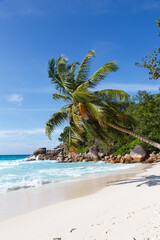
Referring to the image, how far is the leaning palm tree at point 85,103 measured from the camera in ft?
31.2

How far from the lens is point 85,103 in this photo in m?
9.64

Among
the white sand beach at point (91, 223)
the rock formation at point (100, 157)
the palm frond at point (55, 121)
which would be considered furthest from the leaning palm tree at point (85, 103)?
the rock formation at point (100, 157)

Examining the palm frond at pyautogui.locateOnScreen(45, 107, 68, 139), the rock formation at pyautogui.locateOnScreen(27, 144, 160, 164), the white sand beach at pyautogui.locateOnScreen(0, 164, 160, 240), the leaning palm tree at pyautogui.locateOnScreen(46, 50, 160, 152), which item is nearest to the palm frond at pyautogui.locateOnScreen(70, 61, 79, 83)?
the leaning palm tree at pyautogui.locateOnScreen(46, 50, 160, 152)

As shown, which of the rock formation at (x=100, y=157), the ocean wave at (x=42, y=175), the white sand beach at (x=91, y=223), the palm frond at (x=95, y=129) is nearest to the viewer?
the white sand beach at (x=91, y=223)

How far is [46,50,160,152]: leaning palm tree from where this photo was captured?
31.2 feet

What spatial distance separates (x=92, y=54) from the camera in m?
11.4

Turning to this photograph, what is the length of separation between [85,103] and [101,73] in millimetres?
2191

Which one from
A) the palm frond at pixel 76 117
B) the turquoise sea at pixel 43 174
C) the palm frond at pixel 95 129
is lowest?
the turquoise sea at pixel 43 174

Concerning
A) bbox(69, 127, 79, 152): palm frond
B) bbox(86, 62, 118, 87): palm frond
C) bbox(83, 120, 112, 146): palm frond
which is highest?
bbox(86, 62, 118, 87): palm frond

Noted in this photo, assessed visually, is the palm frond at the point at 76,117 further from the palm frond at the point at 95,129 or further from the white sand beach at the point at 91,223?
the white sand beach at the point at 91,223

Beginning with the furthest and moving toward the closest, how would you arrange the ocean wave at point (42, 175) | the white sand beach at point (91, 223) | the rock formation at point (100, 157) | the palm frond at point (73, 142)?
the rock formation at point (100, 157) < the ocean wave at point (42, 175) < the palm frond at point (73, 142) < the white sand beach at point (91, 223)

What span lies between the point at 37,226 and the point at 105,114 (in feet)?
18.2

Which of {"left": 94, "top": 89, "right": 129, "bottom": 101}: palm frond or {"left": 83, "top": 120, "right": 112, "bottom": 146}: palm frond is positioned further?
{"left": 83, "top": 120, "right": 112, "bottom": 146}: palm frond

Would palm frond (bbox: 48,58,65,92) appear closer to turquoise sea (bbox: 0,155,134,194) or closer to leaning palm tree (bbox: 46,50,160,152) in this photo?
leaning palm tree (bbox: 46,50,160,152)
